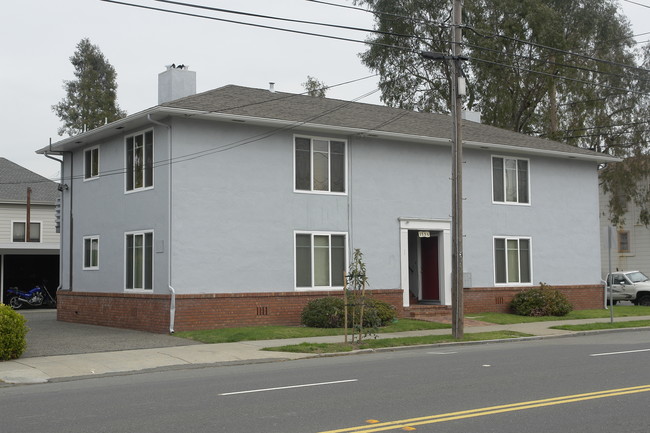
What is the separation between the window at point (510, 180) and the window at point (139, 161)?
12.1 meters

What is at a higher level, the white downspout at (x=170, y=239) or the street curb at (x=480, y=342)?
the white downspout at (x=170, y=239)

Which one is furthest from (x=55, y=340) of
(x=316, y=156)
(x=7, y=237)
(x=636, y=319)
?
(x=7, y=237)

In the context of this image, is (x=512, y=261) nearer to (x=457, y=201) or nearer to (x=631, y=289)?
(x=457, y=201)

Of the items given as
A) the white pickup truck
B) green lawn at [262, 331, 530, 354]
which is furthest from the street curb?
the white pickup truck

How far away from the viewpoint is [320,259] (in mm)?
23625

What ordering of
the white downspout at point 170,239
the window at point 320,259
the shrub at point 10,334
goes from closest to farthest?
the shrub at point 10,334 < the white downspout at point 170,239 < the window at point 320,259

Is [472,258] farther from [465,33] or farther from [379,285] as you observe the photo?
[465,33]

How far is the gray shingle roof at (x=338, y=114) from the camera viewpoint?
2256cm

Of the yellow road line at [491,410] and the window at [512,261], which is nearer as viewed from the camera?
the yellow road line at [491,410]

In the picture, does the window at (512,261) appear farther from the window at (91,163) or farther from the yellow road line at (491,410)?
the yellow road line at (491,410)

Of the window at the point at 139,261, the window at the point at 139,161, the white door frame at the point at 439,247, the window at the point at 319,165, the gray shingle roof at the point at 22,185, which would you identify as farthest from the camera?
the gray shingle roof at the point at 22,185

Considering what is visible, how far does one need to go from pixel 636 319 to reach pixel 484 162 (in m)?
7.22

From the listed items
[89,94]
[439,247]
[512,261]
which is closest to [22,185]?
[89,94]

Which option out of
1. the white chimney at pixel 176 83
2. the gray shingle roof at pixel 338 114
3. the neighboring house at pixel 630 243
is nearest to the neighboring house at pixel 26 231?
the white chimney at pixel 176 83
